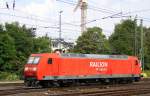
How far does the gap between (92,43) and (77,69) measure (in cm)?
3294

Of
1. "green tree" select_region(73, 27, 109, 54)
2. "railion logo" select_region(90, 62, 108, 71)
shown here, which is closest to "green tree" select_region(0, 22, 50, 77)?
"green tree" select_region(73, 27, 109, 54)

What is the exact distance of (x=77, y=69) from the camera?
40.6m

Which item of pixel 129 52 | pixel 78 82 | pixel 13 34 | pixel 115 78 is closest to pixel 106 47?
pixel 129 52

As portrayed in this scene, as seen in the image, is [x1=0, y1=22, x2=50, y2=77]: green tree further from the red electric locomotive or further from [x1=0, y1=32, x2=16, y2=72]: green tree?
the red electric locomotive

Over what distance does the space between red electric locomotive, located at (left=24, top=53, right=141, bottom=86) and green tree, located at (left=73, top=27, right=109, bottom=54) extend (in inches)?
975

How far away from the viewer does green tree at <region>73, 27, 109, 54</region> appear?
7262 cm

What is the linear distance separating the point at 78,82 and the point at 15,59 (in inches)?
762

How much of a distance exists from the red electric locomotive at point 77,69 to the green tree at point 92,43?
2478cm

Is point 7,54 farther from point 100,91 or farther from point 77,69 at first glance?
point 100,91

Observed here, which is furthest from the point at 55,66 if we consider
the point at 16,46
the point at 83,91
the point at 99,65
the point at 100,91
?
the point at 16,46

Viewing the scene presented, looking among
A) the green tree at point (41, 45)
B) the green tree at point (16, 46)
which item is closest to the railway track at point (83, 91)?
the green tree at point (16, 46)

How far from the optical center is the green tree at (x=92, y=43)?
238 feet

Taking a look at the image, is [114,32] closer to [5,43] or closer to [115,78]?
[5,43]

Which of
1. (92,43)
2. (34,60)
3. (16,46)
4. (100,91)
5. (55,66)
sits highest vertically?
(92,43)
